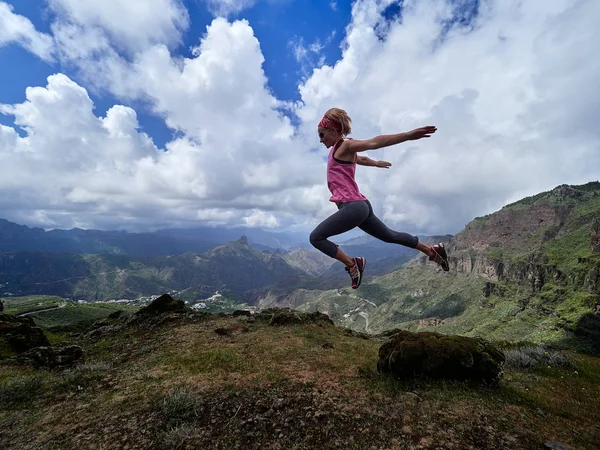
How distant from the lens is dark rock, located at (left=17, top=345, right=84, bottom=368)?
44.1ft

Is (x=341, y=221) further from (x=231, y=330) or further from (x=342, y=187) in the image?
(x=231, y=330)

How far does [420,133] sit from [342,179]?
A: 1.92 metres

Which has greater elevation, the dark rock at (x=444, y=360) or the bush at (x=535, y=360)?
the dark rock at (x=444, y=360)

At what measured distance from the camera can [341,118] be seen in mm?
7141

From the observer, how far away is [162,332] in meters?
19.9

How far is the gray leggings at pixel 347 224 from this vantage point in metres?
6.90

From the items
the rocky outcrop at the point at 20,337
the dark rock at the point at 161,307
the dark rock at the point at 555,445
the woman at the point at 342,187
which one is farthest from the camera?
the dark rock at the point at 161,307

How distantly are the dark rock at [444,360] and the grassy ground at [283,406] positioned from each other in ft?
1.61

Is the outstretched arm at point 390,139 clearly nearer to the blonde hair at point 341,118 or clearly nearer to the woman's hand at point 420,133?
the woman's hand at point 420,133

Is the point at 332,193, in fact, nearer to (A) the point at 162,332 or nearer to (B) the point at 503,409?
(B) the point at 503,409

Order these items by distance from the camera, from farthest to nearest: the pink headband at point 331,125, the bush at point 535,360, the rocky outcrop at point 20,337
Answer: the rocky outcrop at point 20,337 → the bush at point 535,360 → the pink headband at point 331,125

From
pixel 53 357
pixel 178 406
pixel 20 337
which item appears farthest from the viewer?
pixel 20 337

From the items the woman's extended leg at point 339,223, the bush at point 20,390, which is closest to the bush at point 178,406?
the bush at point 20,390

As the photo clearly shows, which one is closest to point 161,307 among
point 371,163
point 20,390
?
point 20,390
